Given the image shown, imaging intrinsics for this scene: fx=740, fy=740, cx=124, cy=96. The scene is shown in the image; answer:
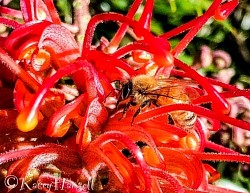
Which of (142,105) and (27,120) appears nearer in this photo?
(27,120)

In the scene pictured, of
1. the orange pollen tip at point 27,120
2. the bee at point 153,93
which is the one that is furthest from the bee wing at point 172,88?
the orange pollen tip at point 27,120

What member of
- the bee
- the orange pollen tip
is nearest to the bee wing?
the bee

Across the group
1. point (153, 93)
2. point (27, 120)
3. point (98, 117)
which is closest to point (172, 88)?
point (153, 93)

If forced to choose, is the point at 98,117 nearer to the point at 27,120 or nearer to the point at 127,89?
the point at 127,89

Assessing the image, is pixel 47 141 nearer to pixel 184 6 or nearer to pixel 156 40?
pixel 156 40

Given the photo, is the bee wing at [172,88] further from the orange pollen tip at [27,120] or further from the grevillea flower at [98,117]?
the orange pollen tip at [27,120]

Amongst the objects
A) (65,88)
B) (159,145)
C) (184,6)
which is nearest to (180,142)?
(159,145)

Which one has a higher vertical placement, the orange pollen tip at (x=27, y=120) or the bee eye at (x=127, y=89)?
the bee eye at (x=127, y=89)
